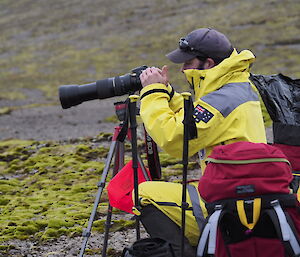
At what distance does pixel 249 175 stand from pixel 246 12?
198 feet

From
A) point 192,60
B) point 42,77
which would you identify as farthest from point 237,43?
point 192,60

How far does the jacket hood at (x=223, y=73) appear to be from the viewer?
476 cm

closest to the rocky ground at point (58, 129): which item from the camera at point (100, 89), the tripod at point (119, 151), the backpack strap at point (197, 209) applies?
the tripod at point (119, 151)

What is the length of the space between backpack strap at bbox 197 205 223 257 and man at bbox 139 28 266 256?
48 centimetres

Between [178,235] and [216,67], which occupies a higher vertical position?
[216,67]

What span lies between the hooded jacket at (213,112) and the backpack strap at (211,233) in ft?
2.45

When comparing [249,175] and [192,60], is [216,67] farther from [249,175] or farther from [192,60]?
[249,175]

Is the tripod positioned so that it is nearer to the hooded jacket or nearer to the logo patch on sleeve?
the hooded jacket

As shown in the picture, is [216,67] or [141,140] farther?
[141,140]

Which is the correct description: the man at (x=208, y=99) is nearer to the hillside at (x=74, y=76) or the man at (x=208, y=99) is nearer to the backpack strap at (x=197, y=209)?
the backpack strap at (x=197, y=209)

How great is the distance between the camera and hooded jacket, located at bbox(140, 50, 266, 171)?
4.57 metres

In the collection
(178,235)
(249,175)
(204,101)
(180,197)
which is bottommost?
(178,235)

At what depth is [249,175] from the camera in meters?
4.14

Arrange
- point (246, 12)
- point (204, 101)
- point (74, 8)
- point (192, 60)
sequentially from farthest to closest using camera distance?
1. point (74, 8)
2. point (246, 12)
3. point (192, 60)
4. point (204, 101)
